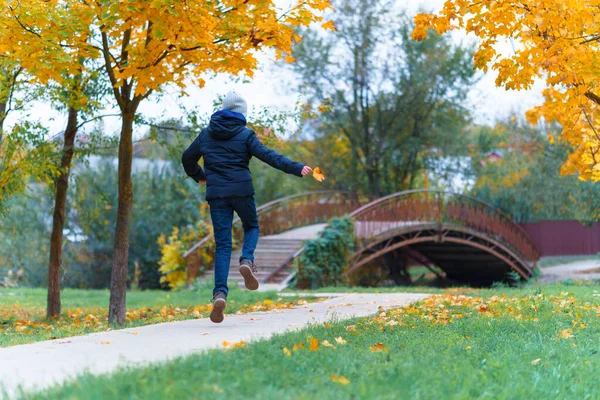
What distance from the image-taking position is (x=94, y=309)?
13.2 metres

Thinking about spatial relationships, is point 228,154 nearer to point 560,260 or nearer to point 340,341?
point 340,341

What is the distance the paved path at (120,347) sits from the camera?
454 cm

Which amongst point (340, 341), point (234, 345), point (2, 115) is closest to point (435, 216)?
point (2, 115)

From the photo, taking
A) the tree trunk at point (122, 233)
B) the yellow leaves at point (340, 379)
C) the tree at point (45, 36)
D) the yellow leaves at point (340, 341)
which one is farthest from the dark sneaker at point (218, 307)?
the tree at point (45, 36)

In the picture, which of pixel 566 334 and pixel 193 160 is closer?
pixel 566 334

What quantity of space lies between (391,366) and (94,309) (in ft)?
31.5

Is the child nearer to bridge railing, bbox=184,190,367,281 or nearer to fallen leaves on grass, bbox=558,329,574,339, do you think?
fallen leaves on grass, bbox=558,329,574,339

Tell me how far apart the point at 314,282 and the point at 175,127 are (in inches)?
333

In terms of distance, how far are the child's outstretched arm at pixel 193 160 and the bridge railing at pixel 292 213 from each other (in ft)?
40.3

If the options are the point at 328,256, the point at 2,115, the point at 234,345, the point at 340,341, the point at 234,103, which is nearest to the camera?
the point at 234,345

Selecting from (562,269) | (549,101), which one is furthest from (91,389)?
(562,269)

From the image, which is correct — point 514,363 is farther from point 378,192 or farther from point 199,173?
point 378,192

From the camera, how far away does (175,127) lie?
11.1 meters

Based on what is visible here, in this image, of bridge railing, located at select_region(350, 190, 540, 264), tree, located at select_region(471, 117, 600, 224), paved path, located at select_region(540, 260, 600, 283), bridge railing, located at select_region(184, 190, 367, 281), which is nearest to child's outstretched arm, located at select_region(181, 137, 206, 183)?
bridge railing, located at select_region(184, 190, 367, 281)
